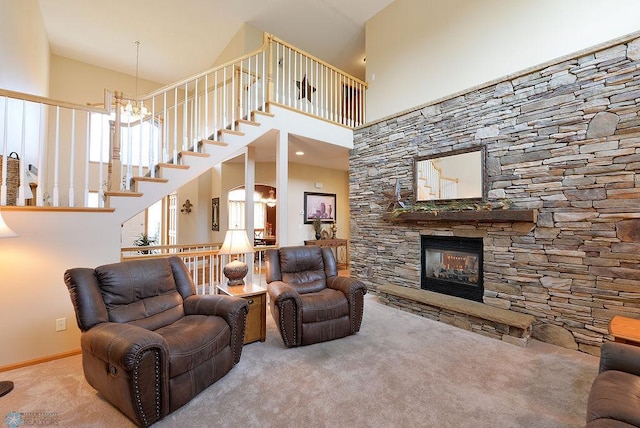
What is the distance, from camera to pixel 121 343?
65.5 inches

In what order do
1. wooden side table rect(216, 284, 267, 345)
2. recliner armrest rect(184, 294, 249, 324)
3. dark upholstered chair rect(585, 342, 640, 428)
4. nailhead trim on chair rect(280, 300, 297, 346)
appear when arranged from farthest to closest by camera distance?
wooden side table rect(216, 284, 267, 345), nailhead trim on chair rect(280, 300, 297, 346), recliner armrest rect(184, 294, 249, 324), dark upholstered chair rect(585, 342, 640, 428)

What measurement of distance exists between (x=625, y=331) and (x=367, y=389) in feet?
6.10

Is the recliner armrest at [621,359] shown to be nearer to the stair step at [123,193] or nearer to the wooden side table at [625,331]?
the wooden side table at [625,331]

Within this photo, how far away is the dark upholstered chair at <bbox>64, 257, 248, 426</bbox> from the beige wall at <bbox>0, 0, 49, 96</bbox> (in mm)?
2779

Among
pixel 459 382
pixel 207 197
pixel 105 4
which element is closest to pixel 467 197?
pixel 459 382

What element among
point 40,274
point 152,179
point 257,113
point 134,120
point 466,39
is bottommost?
point 40,274

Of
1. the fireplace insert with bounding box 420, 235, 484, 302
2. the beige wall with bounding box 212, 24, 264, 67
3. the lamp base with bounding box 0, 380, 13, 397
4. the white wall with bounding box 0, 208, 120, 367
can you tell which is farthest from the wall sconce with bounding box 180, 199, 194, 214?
the fireplace insert with bounding box 420, 235, 484, 302

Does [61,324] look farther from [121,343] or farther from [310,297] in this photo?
[310,297]

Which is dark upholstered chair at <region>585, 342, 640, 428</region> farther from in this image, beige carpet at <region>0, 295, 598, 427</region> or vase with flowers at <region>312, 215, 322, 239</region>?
vase with flowers at <region>312, 215, 322, 239</region>

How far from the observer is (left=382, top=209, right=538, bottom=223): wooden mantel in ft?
9.89

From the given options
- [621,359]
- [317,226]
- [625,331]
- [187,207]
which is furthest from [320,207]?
[621,359]

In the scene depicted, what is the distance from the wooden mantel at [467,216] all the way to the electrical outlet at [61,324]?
12.9 feet

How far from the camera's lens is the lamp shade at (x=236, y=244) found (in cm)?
294

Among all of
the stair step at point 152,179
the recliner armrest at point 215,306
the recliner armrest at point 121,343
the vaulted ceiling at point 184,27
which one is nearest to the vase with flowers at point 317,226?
the vaulted ceiling at point 184,27
